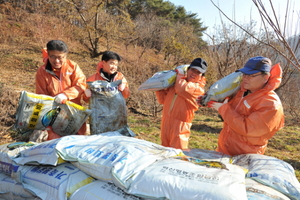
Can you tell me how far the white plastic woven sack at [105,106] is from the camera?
284 cm

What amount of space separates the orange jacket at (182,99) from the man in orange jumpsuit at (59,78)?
1.11 m

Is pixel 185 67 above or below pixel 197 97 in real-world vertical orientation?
above

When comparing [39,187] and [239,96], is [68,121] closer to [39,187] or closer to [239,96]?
[39,187]

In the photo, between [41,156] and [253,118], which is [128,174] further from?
[253,118]

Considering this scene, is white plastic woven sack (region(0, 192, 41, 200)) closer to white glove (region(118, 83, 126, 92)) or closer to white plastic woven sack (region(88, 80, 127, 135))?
white plastic woven sack (region(88, 80, 127, 135))

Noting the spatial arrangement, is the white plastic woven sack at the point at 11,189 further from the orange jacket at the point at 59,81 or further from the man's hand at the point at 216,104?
the man's hand at the point at 216,104

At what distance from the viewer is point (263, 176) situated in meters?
1.84

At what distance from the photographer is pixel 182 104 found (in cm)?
284

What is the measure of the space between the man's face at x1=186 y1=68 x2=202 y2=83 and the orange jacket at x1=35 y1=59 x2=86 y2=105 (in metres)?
1.33

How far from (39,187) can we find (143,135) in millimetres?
3779

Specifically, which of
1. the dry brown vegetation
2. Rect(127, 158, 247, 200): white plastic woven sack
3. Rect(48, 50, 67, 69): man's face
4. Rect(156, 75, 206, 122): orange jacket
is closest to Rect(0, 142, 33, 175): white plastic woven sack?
Rect(48, 50, 67, 69): man's face

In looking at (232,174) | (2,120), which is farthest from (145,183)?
(2,120)

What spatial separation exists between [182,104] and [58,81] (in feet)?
5.06

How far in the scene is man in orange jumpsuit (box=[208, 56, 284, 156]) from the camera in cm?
207
